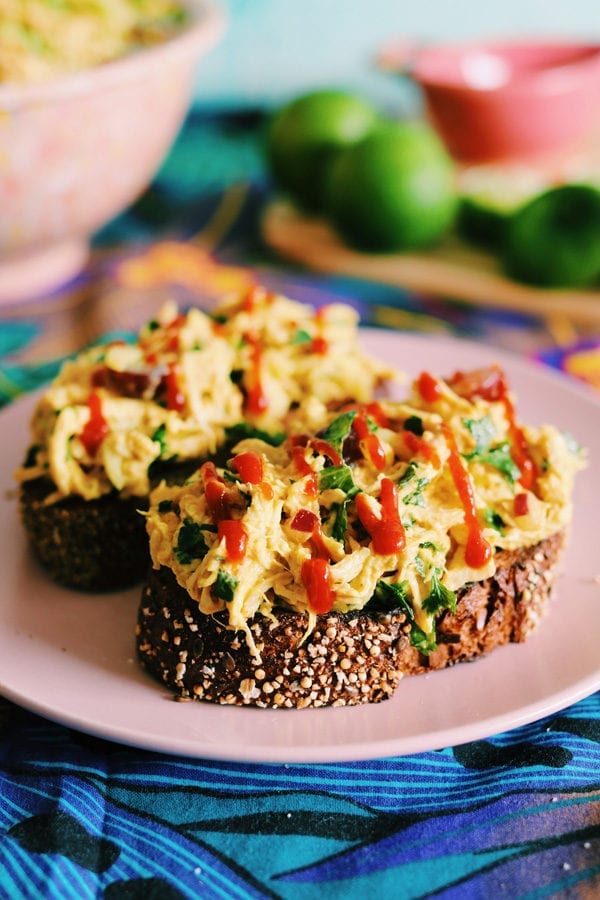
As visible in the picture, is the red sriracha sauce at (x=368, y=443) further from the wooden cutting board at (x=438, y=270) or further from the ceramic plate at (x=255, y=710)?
the wooden cutting board at (x=438, y=270)

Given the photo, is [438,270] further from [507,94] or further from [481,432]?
[481,432]

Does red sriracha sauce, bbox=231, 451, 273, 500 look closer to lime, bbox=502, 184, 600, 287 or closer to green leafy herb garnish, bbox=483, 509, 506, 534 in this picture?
green leafy herb garnish, bbox=483, 509, 506, 534

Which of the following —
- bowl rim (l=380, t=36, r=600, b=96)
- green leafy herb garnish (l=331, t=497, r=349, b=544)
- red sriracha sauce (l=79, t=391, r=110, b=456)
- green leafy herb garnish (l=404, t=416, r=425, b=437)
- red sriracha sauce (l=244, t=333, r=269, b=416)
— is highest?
green leafy herb garnish (l=331, t=497, r=349, b=544)

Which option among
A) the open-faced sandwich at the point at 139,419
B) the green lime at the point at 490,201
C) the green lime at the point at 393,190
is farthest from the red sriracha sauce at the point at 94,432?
the green lime at the point at 490,201

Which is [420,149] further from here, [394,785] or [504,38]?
[394,785]

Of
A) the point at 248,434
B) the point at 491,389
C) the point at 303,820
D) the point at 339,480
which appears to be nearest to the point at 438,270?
the point at 491,389

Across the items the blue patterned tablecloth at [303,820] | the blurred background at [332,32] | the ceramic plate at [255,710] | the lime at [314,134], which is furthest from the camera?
the blurred background at [332,32]

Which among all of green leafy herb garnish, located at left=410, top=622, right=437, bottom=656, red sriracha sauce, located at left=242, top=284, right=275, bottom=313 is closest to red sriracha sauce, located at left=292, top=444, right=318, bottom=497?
green leafy herb garnish, located at left=410, top=622, right=437, bottom=656
